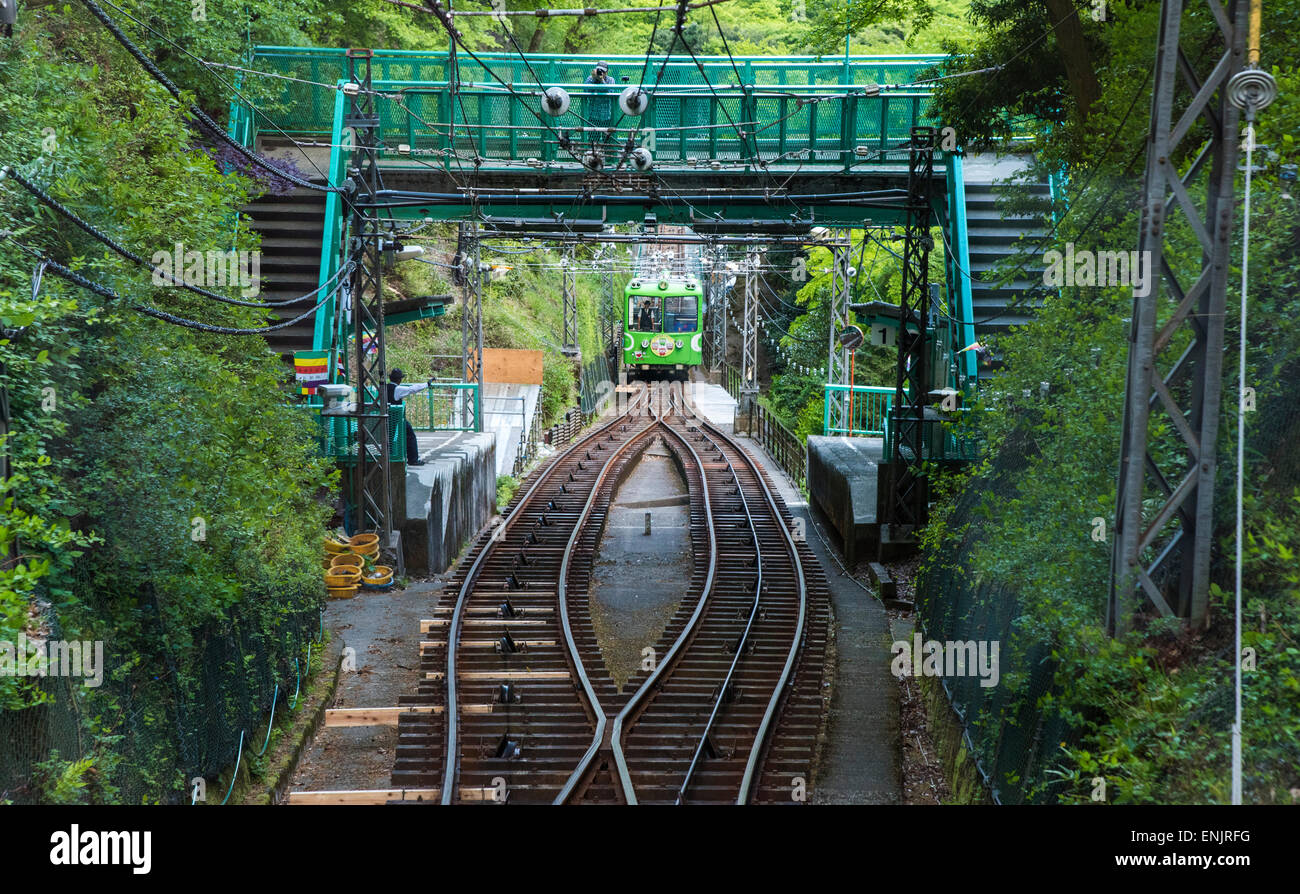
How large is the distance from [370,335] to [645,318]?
19.3 m

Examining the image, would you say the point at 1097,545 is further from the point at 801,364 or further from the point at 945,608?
the point at 801,364

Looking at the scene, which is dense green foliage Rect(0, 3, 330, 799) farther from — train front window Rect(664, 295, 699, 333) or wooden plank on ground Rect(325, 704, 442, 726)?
train front window Rect(664, 295, 699, 333)

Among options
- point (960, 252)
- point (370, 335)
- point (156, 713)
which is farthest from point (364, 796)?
point (960, 252)

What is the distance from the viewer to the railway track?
8.38 metres

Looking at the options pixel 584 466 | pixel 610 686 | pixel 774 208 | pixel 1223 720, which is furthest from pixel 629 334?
pixel 1223 720

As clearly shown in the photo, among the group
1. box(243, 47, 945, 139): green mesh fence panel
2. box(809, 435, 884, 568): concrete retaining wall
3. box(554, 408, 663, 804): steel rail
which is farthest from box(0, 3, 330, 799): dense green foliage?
box(809, 435, 884, 568): concrete retaining wall

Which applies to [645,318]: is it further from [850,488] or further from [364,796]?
[364,796]

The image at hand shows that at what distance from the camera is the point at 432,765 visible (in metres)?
8.55

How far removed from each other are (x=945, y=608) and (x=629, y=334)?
81.4 ft

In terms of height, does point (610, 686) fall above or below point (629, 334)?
below

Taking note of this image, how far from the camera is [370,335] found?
1551cm

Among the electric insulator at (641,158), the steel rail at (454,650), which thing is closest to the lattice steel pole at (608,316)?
the steel rail at (454,650)

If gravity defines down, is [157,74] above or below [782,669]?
above

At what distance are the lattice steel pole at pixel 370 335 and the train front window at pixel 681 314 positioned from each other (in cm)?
1887
